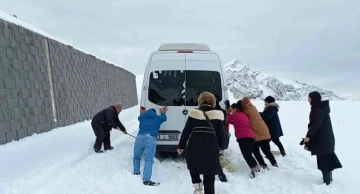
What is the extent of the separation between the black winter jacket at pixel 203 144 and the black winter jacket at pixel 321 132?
2.12 metres

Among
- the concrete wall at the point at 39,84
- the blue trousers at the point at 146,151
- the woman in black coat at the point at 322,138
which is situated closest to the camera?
the woman in black coat at the point at 322,138

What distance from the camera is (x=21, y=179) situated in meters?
5.35

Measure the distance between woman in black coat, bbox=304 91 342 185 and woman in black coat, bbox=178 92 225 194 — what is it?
2.06 meters

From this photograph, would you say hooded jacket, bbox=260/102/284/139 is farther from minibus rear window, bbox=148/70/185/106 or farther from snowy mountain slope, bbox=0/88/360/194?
minibus rear window, bbox=148/70/185/106

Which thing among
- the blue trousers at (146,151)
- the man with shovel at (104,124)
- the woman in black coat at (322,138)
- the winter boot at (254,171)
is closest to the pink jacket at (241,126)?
the winter boot at (254,171)

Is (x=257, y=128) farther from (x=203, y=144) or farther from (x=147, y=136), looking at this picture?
(x=203, y=144)

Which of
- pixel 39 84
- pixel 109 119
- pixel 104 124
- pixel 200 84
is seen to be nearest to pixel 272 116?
pixel 200 84

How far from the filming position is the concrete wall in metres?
7.63

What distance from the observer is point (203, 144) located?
4344mm

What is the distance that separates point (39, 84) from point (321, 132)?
7.91 metres

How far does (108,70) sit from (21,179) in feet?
51.8

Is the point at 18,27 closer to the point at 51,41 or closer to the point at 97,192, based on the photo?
the point at 51,41

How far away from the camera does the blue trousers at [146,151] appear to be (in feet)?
18.8

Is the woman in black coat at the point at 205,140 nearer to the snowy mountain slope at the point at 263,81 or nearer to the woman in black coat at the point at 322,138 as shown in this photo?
the woman in black coat at the point at 322,138
